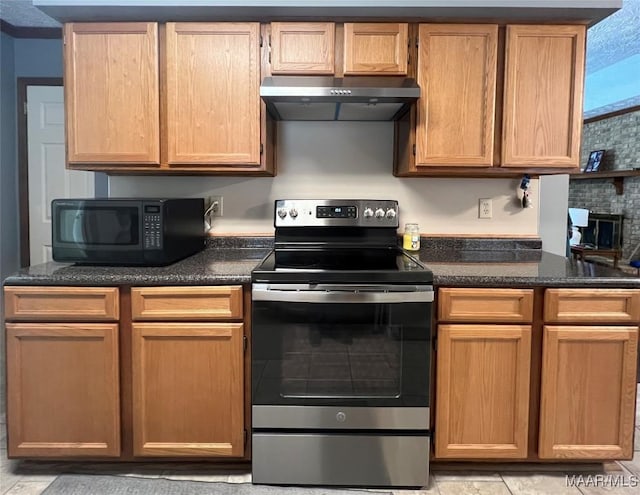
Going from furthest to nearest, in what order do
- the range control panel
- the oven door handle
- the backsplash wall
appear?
the backsplash wall
the range control panel
the oven door handle

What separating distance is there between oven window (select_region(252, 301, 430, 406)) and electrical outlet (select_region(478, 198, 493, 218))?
3.17ft

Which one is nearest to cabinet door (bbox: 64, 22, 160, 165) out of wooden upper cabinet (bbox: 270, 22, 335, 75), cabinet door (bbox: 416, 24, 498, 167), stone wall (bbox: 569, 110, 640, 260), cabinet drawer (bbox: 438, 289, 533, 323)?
wooden upper cabinet (bbox: 270, 22, 335, 75)

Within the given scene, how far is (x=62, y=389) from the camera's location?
177cm

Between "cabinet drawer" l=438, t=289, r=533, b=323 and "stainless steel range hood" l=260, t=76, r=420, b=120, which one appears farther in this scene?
"stainless steel range hood" l=260, t=76, r=420, b=120

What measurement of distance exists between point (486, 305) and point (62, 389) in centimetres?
169

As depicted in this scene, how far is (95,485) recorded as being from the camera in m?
1.76

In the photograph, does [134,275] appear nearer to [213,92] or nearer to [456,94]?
[213,92]

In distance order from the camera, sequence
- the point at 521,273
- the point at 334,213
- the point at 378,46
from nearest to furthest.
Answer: the point at 521,273
the point at 378,46
the point at 334,213

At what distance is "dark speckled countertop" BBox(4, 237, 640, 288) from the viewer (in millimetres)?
1741

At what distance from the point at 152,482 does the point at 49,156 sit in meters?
2.88

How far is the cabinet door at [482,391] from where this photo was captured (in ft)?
5.83

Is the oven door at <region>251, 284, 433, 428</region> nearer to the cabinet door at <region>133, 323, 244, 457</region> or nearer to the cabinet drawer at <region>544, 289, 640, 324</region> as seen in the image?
the cabinet door at <region>133, 323, 244, 457</region>

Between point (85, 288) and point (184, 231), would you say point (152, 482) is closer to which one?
point (85, 288)

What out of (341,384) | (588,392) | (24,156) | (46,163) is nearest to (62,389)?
(341,384)
